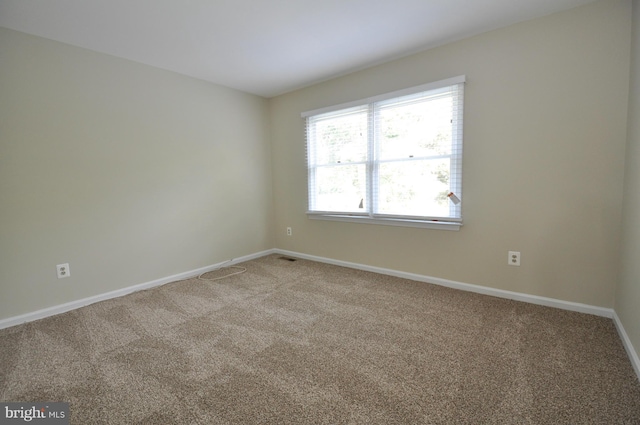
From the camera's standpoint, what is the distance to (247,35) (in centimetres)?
250

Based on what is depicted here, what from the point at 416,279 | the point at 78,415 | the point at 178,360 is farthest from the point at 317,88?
the point at 78,415

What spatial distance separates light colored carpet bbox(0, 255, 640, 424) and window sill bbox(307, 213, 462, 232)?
0.67 m

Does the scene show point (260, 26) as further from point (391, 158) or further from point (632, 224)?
point (632, 224)

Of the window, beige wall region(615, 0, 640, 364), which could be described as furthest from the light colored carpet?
the window

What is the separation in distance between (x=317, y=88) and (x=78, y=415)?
12.3 ft

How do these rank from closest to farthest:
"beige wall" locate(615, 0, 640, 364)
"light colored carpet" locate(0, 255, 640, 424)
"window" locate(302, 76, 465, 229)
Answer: "light colored carpet" locate(0, 255, 640, 424), "beige wall" locate(615, 0, 640, 364), "window" locate(302, 76, 465, 229)

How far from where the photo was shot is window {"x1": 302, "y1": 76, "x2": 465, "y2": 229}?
281 centimetres

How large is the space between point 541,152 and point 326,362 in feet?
7.84

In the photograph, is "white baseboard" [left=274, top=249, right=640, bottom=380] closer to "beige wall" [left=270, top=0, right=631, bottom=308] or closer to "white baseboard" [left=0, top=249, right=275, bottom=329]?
"beige wall" [left=270, top=0, right=631, bottom=308]

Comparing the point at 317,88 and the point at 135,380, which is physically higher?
the point at 317,88

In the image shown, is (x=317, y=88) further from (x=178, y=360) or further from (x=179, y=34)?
(x=178, y=360)

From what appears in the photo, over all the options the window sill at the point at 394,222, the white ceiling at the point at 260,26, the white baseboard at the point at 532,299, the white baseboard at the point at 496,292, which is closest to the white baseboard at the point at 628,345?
the white baseboard at the point at 532,299

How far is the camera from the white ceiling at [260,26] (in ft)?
6.87

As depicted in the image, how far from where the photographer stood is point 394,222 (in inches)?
128
